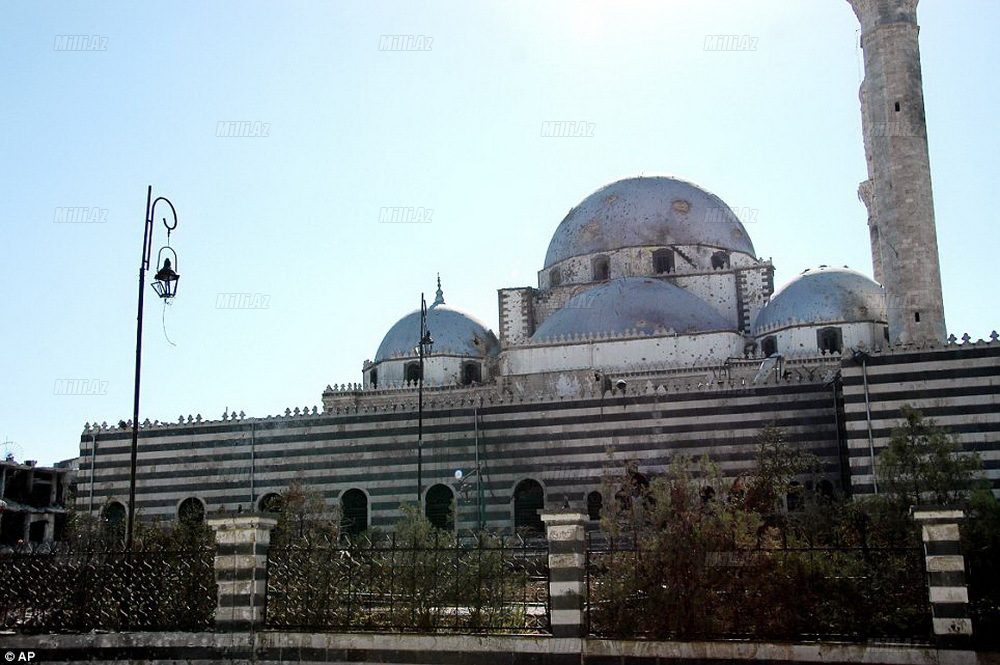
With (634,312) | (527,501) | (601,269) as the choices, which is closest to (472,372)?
(601,269)

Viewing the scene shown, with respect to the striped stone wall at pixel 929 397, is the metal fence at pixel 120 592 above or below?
below

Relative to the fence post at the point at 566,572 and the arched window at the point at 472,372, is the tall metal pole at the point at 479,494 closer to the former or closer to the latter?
the arched window at the point at 472,372

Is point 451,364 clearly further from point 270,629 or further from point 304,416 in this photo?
point 270,629

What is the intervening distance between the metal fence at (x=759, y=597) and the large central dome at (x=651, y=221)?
74.6 feet

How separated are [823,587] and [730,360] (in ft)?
58.9

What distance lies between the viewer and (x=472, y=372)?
33.3 m

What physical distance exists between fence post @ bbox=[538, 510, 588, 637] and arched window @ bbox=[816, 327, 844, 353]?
19.5 metres

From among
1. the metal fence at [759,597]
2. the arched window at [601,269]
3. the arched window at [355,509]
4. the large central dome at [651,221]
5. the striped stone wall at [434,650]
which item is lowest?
the striped stone wall at [434,650]

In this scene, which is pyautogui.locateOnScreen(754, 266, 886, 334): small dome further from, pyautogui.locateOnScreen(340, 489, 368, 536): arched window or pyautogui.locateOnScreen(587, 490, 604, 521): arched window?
pyautogui.locateOnScreen(340, 489, 368, 536): arched window

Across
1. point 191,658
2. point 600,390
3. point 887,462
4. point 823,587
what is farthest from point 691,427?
point 191,658

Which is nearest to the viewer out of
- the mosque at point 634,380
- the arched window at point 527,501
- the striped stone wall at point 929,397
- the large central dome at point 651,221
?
the striped stone wall at point 929,397

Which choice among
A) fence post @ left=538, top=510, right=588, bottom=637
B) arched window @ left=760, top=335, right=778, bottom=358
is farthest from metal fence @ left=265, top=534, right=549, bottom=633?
arched window @ left=760, top=335, right=778, bottom=358

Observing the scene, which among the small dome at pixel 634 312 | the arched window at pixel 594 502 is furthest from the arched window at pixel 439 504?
the small dome at pixel 634 312

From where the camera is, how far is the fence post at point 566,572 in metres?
10.3
